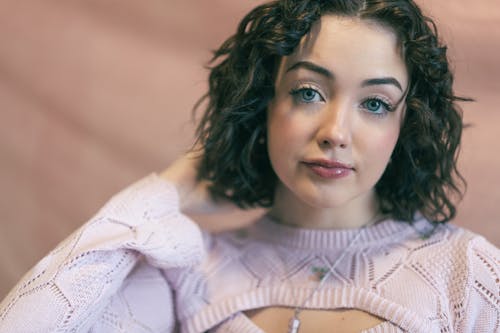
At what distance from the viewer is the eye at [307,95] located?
1051 mm

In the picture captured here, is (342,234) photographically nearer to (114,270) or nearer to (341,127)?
(341,127)

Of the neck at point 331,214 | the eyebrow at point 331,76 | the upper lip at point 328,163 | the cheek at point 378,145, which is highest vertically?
the eyebrow at point 331,76

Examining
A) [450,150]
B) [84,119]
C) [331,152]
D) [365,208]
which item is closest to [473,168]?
[450,150]

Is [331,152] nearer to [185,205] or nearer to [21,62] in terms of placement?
[185,205]

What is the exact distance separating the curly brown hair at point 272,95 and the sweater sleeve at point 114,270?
0.52 ft

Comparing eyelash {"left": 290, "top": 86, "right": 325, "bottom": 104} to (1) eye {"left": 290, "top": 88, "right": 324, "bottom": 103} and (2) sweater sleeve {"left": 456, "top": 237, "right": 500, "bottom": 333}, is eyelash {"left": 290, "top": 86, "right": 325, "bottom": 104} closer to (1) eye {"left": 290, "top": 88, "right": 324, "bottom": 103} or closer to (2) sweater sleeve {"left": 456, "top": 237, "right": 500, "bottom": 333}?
(1) eye {"left": 290, "top": 88, "right": 324, "bottom": 103}

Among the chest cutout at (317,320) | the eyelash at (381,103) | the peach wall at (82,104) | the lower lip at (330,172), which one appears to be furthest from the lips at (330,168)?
the peach wall at (82,104)

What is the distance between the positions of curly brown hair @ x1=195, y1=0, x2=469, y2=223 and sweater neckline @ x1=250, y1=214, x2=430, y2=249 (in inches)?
1.0

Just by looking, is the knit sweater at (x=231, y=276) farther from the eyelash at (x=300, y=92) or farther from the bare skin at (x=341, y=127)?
the eyelash at (x=300, y=92)

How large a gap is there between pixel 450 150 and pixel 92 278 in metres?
0.73

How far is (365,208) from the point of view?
122 cm

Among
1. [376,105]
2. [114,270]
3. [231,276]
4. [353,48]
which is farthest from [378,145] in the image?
[114,270]

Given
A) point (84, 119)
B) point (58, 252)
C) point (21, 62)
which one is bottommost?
point (58, 252)

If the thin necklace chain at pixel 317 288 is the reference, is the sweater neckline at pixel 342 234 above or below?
above
